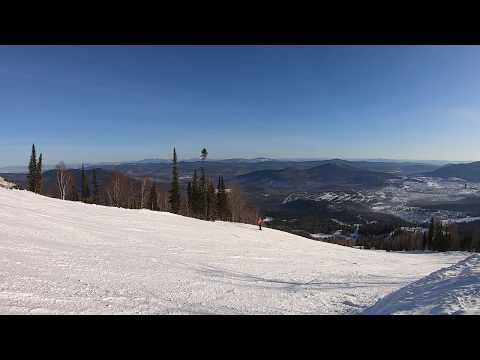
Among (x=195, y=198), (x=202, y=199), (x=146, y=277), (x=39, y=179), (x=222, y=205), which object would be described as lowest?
(x=222, y=205)

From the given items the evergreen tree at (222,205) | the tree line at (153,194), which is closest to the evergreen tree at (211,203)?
the tree line at (153,194)

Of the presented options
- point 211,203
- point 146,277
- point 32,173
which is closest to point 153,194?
point 211,203

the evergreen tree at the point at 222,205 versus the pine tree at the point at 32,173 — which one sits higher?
the pine tree at the point at 32,173

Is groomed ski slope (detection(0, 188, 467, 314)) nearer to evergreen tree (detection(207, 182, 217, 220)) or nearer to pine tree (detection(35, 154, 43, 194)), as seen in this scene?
evergreen tree (detection(207, 182, 217, 220))

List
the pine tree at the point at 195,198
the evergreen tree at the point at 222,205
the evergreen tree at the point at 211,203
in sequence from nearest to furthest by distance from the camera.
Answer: the evergreen tree at the point at 222,205, the evergreen tree at the point at 211,203, the pine tree at the point at 195,198

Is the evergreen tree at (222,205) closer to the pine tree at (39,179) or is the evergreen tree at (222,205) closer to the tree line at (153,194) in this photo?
the tree line at (153,194)

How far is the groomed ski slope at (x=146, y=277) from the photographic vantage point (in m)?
6.78

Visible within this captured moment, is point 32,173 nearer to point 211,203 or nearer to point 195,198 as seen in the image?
point 195,198

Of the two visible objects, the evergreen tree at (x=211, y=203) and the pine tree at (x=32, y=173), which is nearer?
the pine tree at (x=32, y=173)

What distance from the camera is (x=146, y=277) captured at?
9578mm

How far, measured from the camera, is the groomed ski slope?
678cm
